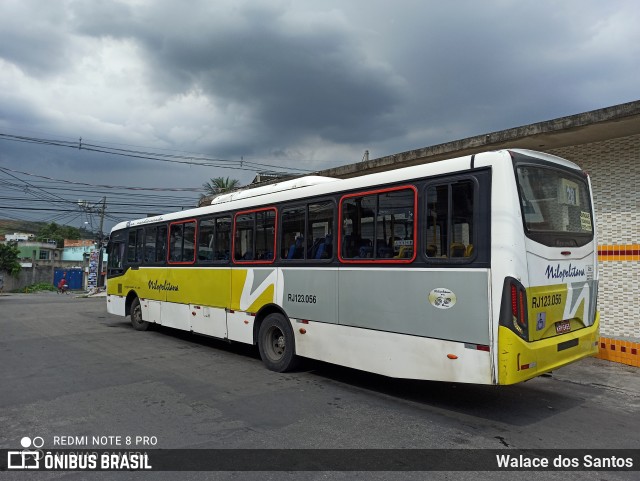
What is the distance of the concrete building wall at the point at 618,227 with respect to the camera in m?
9.17

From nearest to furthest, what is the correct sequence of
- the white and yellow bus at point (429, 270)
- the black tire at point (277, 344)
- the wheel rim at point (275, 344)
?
the white and yellow bus at point (429, 270) < the black tire at point (277, 344) < the wheel rim at point (275, 344)

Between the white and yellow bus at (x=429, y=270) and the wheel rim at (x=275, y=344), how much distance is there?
2cm

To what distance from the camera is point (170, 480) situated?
12.4 feet

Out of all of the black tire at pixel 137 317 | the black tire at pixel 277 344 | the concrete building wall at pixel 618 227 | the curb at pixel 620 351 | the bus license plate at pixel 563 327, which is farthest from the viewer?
the black tire at pixel 137 317

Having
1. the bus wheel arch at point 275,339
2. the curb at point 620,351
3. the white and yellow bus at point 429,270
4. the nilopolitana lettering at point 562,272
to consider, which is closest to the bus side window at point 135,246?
the white and yellow bus at point 429,270

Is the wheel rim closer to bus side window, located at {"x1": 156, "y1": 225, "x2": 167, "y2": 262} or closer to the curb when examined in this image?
bus side window, located at {"x1": 156, "y1": 225, "x2": 167, "y2": 262}

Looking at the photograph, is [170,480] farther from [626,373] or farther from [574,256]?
[626,373]

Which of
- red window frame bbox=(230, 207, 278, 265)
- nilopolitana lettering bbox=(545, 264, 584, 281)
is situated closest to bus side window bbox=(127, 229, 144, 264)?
red window frame bbox=(230, 207, 278, 265)

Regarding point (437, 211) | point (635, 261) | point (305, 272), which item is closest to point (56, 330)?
point (305, 272)

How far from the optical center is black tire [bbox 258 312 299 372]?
7461 mm

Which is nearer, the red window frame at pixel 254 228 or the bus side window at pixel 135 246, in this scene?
the red window frame at pixel 254 228

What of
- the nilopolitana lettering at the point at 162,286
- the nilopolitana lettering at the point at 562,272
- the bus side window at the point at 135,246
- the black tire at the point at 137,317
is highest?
the bus side window at the point at 135,246

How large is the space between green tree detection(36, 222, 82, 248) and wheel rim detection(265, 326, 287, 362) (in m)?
92.3

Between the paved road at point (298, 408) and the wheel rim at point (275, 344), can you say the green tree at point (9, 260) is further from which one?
the wheel rim at point (275, 344)
